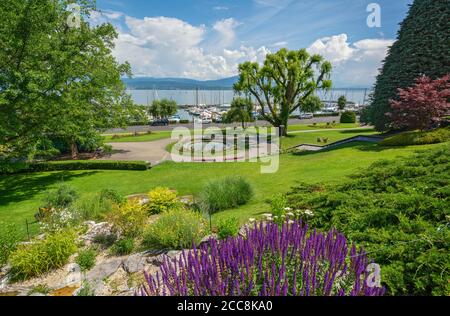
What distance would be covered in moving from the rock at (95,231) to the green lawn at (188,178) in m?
3.60

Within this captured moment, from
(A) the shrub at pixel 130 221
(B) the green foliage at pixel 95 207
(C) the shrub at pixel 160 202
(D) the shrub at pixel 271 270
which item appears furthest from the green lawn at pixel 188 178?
(D) the shrub at pixel 271 270

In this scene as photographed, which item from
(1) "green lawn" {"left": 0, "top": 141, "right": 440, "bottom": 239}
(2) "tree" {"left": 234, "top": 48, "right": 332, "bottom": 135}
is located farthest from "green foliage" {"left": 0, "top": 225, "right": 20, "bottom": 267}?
(2) "tree" {"left": 234, "top": 48, "right": 332, "bottom": 135}

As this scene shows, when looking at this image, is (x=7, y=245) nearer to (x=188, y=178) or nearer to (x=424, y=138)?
(x=188, y=178)

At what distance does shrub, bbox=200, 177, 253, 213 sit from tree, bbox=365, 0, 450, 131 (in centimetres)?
1613

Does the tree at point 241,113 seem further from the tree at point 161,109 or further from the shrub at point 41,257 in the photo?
the shrub at point 41,257

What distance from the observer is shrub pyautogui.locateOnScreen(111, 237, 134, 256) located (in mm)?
6535

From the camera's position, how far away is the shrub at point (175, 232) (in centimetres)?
611

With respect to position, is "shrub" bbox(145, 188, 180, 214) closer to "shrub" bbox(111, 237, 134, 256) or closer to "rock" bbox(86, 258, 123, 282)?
"shrub" bbox(111, 237, 134, 256)

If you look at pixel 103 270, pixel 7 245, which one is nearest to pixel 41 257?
pixel 7 245

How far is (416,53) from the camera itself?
2036cm

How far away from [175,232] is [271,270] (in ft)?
10.7
